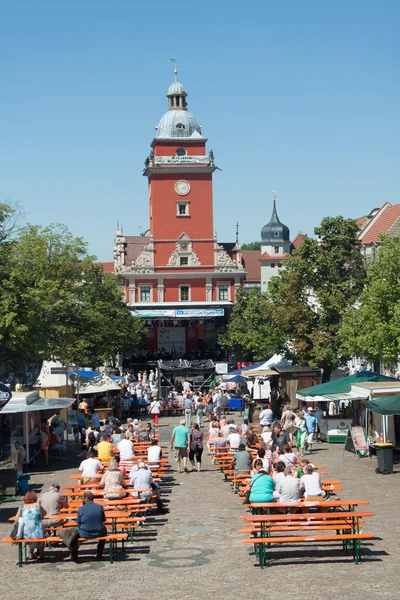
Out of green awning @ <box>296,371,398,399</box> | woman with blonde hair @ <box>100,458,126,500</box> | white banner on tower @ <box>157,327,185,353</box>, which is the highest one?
white banner on tower @ <box>157,327,185,353</box>

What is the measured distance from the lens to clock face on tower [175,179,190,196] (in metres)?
90.5

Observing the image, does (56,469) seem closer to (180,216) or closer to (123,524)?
(123,524)

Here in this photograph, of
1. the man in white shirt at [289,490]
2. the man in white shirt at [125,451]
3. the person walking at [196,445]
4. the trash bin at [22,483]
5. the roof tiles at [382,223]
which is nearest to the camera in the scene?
the man in white shirt at [289,490]

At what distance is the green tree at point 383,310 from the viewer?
110ft

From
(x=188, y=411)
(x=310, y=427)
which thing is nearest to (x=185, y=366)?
(x=188, y=411)

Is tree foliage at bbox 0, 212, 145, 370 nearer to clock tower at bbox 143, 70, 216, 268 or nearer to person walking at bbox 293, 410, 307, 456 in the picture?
person walking at bbox 293, 410, 307, 456

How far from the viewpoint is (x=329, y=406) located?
37.4m

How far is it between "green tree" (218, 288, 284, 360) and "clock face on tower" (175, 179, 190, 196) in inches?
462

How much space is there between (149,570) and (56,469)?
537 inches

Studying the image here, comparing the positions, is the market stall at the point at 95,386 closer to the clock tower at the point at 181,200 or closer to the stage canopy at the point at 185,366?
the stage canopy at the point at 185,366

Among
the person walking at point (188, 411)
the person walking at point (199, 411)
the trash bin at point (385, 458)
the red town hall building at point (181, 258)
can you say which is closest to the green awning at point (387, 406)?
the trash bin at point (385, 458)

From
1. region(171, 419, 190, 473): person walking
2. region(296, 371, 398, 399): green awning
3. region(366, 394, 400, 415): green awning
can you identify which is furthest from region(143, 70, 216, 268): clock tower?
region(366, 394, 400, 415): green awning

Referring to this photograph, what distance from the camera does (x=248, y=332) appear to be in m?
70.4

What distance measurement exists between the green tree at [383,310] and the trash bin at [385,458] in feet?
28.2
